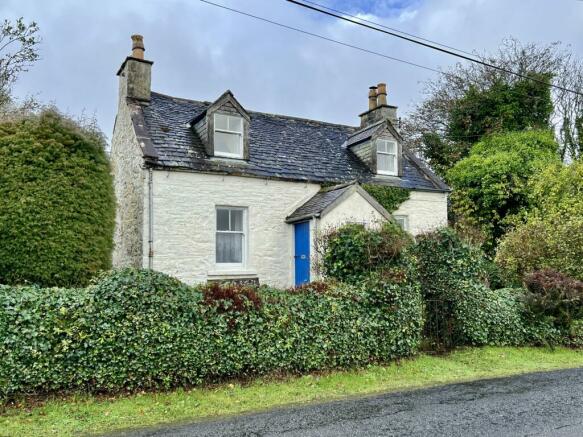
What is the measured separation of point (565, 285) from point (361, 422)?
7.56 metres

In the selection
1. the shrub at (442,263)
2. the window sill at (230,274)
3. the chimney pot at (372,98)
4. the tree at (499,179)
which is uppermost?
the chimney pot at (372,98)

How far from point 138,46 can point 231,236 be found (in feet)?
25.6

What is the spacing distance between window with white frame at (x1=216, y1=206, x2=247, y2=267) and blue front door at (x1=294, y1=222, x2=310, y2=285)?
1.78 meters

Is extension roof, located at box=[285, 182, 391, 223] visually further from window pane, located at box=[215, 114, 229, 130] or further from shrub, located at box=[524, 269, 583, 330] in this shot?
shrub, located at box=[524, 269, 583, 330]

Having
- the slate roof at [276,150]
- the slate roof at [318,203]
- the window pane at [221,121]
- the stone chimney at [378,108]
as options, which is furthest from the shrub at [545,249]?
the window pane at [221,121]

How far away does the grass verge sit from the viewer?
5578 millimetres

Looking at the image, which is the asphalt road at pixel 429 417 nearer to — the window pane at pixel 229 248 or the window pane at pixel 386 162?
the window pane at pixel 229 248

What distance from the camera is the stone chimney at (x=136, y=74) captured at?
49.6 feet

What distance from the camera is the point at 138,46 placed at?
15.5 metres

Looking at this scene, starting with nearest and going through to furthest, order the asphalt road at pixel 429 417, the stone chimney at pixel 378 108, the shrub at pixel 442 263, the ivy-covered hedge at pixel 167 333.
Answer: the asphalt road at pixel 429 417
the ivy-covered hedge at pixel 167 333
the shrub at pixel 442 263
the stone chimney at pixel 378 108

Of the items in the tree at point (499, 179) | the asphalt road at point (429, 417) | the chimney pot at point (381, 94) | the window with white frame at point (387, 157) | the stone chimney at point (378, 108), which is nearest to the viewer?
the asphalt road at point (429, 417)

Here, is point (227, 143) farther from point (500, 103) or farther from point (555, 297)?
point (500, 103)

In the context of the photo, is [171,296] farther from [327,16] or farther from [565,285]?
[565,285]

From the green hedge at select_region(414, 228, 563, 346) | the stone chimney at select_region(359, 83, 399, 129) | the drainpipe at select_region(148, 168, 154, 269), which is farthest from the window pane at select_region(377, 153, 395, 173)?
the drainpipe at select_region(148, 168, 154, 269)
